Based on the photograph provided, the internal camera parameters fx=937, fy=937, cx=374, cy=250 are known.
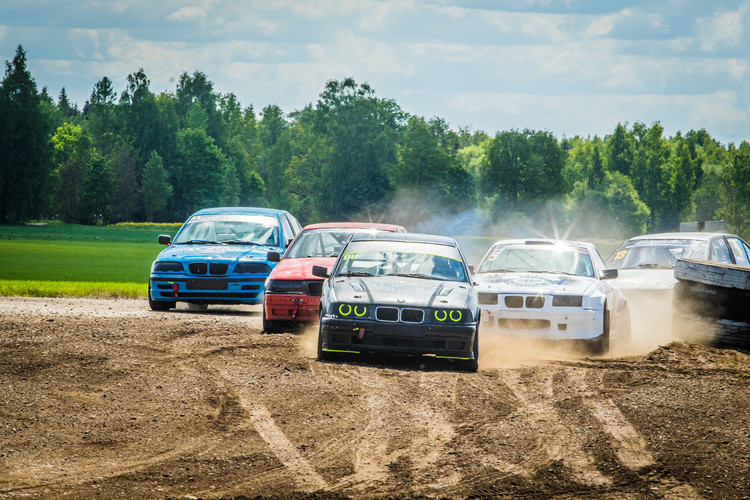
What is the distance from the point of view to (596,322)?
1165 cm

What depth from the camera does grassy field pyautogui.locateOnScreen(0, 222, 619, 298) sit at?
24.6m

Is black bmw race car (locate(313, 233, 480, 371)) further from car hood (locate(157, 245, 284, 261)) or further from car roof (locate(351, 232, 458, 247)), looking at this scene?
car hood (locate(157, 245, 284, 261))

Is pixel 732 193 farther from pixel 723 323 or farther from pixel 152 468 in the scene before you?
pixel 152 468

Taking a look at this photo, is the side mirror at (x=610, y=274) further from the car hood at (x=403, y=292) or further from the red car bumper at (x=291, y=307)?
the red car bumper at (x=291, y=307)

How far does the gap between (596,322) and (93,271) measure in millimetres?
31196

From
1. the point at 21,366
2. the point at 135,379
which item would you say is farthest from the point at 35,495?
the point at 21,366

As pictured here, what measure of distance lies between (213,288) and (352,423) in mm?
9428

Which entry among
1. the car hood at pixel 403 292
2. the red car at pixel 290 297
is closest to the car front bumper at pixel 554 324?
the car hood at pixel 403 292

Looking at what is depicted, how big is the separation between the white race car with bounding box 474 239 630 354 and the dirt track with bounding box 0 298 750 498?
0.40 meters

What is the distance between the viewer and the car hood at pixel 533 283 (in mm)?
11914

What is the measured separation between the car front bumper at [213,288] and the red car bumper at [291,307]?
12.2ft

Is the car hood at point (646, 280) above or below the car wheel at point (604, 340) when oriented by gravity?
above

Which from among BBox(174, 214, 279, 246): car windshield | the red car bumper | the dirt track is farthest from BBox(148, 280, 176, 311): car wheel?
the dirt track

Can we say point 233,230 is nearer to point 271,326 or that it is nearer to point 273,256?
point 273,256
